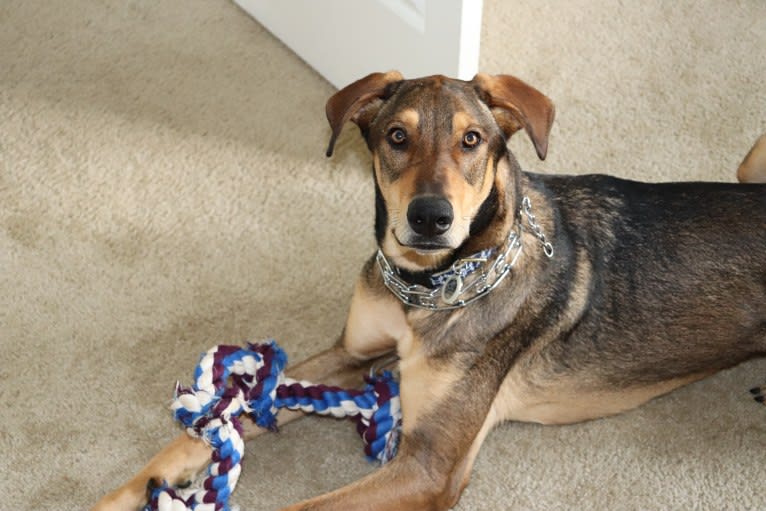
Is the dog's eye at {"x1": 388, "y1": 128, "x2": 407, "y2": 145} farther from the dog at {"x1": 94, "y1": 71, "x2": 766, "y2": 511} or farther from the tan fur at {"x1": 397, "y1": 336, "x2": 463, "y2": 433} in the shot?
the tan fur at {"x1": 397, "y1": 336, "x2": 463, "y2": 433}

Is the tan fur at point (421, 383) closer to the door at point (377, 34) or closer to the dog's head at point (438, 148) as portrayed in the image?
the dog's head at point (438, 148)

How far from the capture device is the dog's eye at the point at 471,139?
280cm

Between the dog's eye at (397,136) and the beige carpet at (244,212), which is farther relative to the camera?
the beige carpet at (244,212)

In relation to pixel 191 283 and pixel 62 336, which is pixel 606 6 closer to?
pixel 191 283

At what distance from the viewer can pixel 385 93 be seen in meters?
2.94

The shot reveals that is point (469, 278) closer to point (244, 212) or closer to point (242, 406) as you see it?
point (242, 406)

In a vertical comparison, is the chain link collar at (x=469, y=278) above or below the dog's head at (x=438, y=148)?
below

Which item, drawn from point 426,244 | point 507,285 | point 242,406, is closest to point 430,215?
point 426,244

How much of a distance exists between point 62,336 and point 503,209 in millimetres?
1611

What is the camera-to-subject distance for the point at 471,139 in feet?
9.20

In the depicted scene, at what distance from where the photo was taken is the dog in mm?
2830

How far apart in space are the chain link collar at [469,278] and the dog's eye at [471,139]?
0.92 ft

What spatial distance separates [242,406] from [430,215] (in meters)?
0.86

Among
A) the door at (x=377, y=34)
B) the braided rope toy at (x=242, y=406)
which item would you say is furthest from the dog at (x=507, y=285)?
the door at (x=377, y=34)
